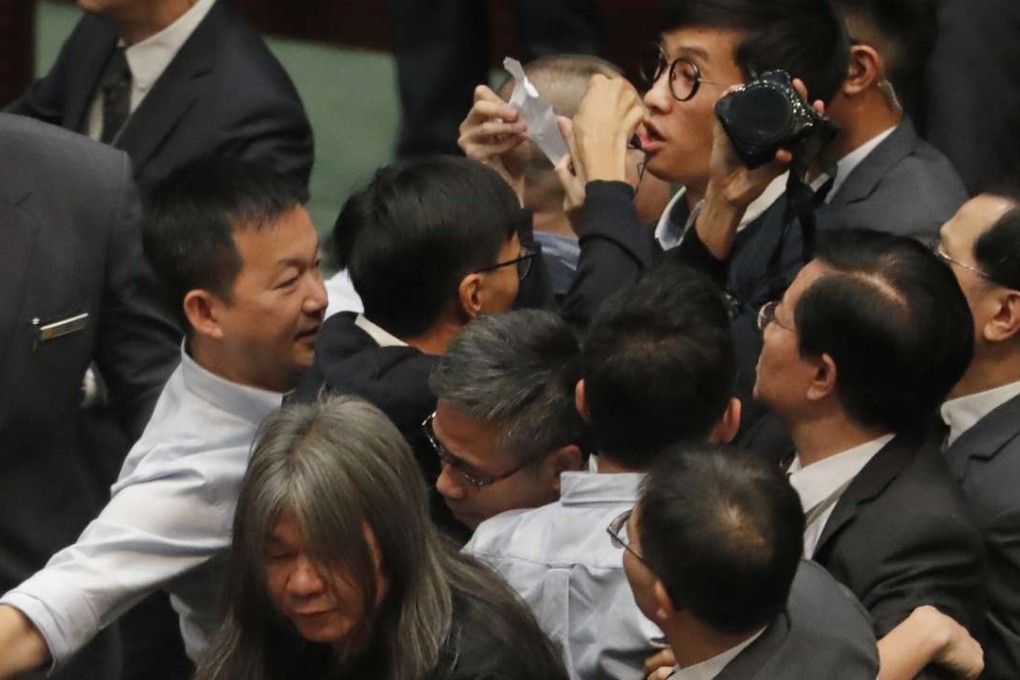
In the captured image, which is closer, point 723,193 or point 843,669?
point 843,669

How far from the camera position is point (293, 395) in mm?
3227

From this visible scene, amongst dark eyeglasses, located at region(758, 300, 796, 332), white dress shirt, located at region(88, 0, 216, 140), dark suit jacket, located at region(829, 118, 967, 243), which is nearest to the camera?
dark eyeglasses, located at region(758, 300, 796, 332)

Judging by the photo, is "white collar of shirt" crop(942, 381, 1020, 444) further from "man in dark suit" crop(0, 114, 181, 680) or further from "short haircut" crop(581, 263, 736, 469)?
"man in dark suit" crop(0, 114, 181, 680)

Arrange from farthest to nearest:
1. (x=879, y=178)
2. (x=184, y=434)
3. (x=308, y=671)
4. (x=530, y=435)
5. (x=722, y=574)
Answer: (x=879, y=178) → (x=184, y=434) → (x=530, y=435) → (x=308, y=671) → (x=722, y=574)

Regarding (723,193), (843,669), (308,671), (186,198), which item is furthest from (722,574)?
(186,198)

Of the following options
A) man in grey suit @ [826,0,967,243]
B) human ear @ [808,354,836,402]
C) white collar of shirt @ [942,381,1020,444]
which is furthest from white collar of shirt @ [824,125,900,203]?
human ear @ [808,354,836,402]

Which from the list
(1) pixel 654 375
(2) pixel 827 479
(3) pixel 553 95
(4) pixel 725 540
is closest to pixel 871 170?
(3) pixel 553 95

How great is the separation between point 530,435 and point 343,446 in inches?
18.5

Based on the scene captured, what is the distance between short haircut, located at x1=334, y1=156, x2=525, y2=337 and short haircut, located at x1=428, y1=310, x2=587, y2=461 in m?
0.18

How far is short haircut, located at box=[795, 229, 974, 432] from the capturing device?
9.42 feet

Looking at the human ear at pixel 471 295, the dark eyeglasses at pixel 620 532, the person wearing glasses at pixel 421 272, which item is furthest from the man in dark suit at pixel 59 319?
the dark eyeglasses at pixel 620 532

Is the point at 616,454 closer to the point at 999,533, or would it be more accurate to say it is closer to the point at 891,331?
the point at 891,331

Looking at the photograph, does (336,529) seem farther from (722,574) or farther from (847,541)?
(847,541)

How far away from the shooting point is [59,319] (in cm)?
333
